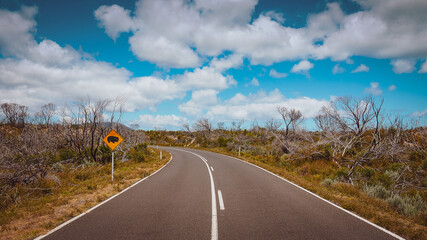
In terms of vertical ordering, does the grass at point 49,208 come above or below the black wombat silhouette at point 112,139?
below

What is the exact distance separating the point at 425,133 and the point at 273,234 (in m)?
21.6

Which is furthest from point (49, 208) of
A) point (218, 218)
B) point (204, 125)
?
point (204, 125)

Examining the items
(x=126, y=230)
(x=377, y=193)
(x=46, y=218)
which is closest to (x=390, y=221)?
(x=377, y=193)

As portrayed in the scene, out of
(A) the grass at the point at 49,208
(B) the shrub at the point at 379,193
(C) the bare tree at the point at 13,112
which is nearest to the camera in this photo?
(A) the grass at the point at 49,208

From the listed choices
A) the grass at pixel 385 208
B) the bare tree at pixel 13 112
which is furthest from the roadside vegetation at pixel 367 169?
the bare tree at pixel 13 112

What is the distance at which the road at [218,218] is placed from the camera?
13.7 ft

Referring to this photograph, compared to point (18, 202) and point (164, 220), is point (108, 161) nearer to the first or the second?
point (18, 202)

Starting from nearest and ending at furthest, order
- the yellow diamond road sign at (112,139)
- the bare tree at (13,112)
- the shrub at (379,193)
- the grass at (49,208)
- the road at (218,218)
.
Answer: the road at (218,218) < the grass at (49,208) < the shrub at (379,193) < the yellow diamond road sign at (112,139) < the bare tree at (13,112)

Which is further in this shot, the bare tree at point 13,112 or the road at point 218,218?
the bare tree at point 13,112

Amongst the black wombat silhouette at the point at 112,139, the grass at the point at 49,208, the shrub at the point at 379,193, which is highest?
the black wombat silhouette at the point at 112,139

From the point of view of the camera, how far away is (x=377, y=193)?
8.10m

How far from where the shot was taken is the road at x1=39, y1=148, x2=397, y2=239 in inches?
164

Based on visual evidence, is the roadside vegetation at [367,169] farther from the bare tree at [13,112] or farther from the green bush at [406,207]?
the bare tree at [13,112]

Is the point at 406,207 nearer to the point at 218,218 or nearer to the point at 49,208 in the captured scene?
the point at 218,218
